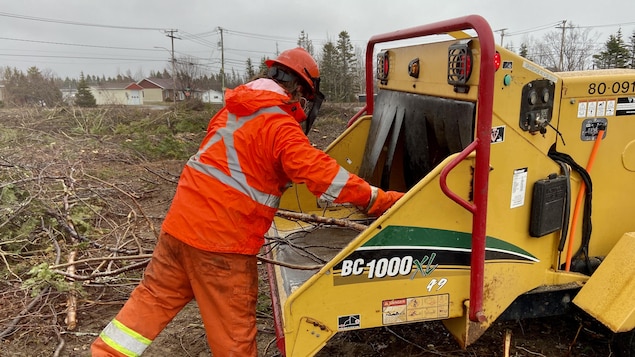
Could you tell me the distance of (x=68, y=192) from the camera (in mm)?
5820

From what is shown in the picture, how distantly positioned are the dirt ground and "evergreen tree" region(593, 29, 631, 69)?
28526 millimetres

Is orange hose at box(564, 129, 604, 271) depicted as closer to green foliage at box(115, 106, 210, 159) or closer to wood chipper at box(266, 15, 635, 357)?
wood chipper at box(266, 15, 635, 357)

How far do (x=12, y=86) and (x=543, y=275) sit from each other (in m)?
31.7

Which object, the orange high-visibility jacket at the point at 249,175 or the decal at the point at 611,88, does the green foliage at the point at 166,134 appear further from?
the decal at the point at 611,88

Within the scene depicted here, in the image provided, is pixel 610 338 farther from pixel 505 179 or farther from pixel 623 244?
pixel 505 179

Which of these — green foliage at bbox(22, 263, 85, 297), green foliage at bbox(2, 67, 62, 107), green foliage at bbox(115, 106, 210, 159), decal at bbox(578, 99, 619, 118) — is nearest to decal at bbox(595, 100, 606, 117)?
decal at bbox(578, 99, 619, 118)

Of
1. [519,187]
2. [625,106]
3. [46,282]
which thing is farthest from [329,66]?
[519,187]

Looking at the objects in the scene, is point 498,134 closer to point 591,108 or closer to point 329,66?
point 591,108

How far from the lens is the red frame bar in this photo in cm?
207

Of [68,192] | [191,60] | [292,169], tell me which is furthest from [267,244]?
[191,60]

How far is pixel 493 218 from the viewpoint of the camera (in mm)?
2371

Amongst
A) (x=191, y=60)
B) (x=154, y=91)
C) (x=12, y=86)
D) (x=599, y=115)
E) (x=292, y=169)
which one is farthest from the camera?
(x=154, y=91)

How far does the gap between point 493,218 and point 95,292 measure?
345 cm

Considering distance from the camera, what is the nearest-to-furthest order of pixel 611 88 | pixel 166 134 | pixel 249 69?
pixel 611 88
pixel 166 134
pixel 249 69
